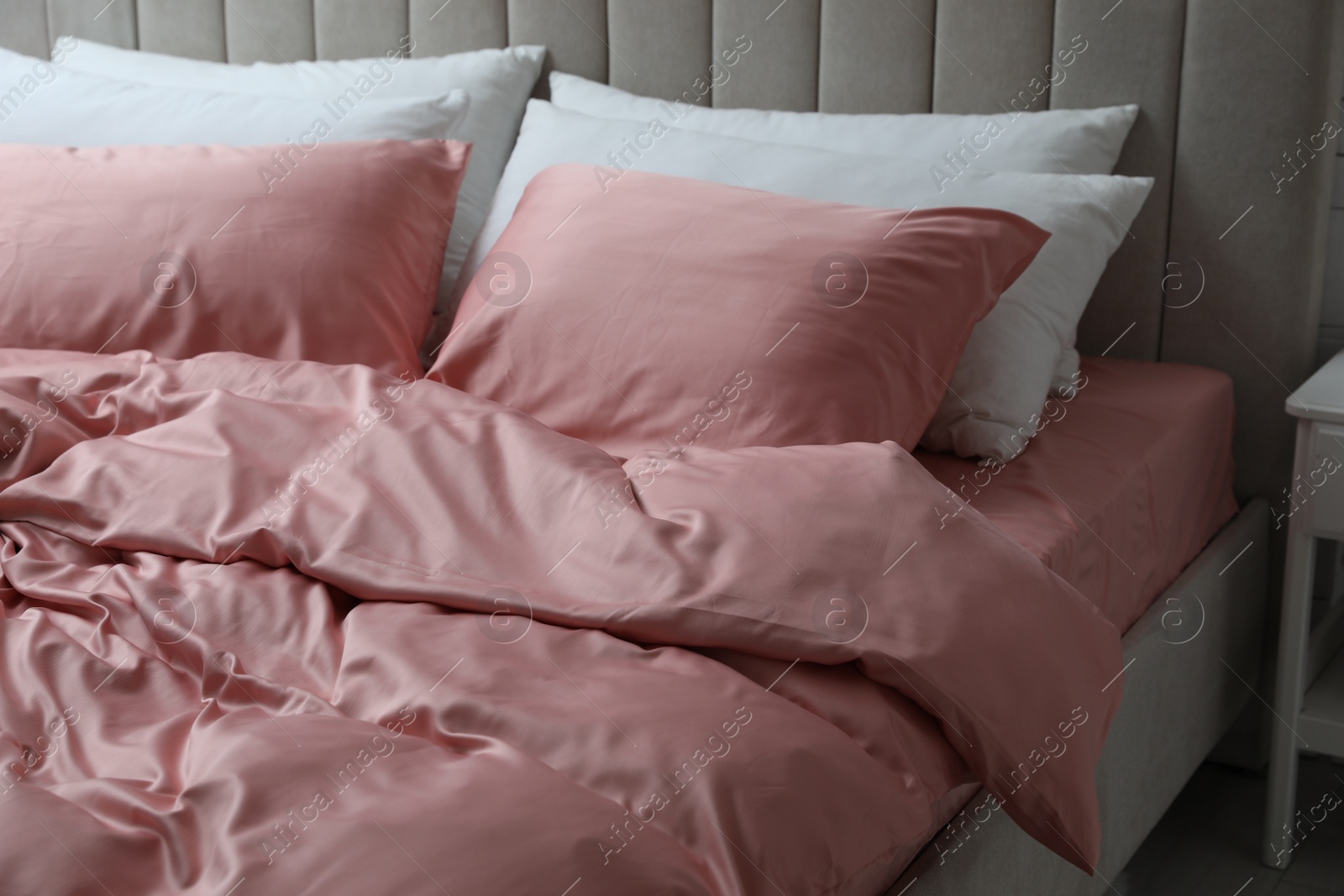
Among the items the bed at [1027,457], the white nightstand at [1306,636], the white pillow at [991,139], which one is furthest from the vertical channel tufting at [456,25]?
the white nightstand at [1306,636]

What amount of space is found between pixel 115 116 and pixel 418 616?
1.40m

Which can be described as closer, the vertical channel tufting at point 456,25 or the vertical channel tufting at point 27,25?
the vertical channel tufting at point 456,25

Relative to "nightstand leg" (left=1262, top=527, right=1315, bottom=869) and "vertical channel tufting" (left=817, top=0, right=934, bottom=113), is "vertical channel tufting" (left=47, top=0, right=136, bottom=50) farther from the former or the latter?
"nightstand leg" (left=1262, top=527, right=1315, bottom=869)

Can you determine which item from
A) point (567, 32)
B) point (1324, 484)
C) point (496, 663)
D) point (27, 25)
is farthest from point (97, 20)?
point (1324, 484)

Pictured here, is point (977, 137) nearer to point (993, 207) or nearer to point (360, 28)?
point (993, 207)

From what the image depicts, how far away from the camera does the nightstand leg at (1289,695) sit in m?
1.53

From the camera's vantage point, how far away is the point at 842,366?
4.30 feet

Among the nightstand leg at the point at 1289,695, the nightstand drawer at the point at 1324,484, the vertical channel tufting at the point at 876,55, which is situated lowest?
the nightstand leg at the point at 1289,695

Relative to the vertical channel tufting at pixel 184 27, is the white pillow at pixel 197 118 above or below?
below

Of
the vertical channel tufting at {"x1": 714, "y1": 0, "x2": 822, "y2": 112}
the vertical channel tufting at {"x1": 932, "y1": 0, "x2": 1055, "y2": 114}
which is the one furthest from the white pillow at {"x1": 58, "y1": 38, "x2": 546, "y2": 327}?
the vertical channel tufting at {"x1": 932, "y1": 0, "x2": 1055, "y2": 114}

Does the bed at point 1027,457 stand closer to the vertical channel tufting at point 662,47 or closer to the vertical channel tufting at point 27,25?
the vertical channel tufting at point 662,47

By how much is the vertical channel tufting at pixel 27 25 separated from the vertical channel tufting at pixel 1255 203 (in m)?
2.28

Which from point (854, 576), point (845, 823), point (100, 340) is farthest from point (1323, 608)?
point (100, 340)

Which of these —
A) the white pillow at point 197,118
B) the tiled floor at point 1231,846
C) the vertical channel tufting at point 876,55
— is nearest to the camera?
the tiled floor at point 1231,846
